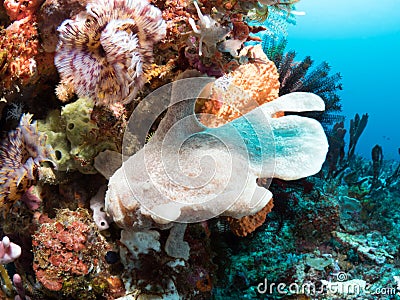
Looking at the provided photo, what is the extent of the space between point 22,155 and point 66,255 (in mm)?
812

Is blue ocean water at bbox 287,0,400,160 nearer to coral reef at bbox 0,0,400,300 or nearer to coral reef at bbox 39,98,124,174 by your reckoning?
coral reef at bbox 0,0,400,300

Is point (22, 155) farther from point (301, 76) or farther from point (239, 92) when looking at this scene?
point (301, 76)

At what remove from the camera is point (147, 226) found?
227 centimetres

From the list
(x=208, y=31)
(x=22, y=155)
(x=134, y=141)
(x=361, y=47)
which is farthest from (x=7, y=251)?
(x=361, y=47)

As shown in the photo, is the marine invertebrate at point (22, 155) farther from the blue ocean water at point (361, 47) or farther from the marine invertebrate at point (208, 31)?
the blue ocean water at point (361, 47)

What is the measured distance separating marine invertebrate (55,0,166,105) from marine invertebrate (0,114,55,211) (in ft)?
2.11

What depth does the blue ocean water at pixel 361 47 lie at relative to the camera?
222ft

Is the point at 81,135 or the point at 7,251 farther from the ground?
the point at 81,135

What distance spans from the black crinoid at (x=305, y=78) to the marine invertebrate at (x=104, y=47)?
267cm

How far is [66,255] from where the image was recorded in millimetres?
2357

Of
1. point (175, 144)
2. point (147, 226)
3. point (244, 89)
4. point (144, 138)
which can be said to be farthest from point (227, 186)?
point (244, 89)

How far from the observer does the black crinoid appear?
4324mm

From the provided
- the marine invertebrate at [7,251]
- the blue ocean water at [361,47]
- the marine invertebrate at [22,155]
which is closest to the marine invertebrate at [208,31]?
the marine invertebrate at [22,155]

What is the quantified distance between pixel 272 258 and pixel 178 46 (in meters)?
2.51
